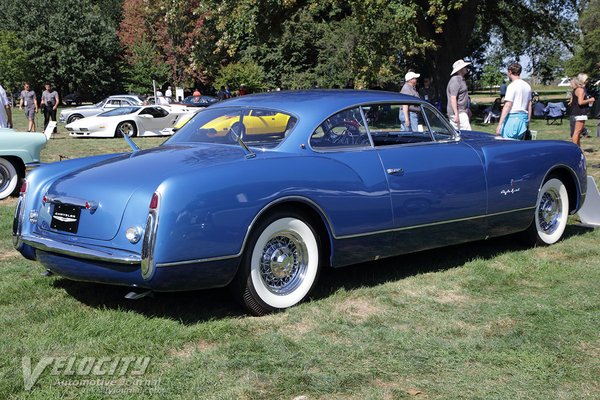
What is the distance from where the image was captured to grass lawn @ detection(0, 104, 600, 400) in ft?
11.3

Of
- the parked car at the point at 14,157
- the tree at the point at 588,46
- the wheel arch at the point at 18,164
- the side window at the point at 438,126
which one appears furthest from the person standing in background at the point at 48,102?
the tree at the point at 588,46

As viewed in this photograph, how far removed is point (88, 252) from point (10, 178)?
5925 millimetres

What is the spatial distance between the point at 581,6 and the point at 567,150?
25.1 meters

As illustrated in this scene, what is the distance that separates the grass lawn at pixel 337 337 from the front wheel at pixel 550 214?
69 cm

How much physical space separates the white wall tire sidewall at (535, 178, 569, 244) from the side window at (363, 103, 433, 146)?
136 cm

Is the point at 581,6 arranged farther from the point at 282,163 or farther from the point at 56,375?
the point at 56,375

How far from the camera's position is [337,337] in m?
4.18

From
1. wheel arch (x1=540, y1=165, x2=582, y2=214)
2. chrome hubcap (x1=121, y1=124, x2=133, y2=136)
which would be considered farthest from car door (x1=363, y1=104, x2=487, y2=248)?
chrome hubcap (x1=121, y1=124, x2=133, y2=136)

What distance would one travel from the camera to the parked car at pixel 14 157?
940 centimetres

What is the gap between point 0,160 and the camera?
31.0 feet

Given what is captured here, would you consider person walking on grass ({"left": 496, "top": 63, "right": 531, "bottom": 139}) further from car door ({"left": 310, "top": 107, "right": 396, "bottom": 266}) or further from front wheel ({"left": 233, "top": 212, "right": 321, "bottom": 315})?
front wheel ({"left": 233, "top": 212, "right": 321, "bottom": 315})

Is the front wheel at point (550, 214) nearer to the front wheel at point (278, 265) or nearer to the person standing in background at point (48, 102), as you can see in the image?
the front wheel at point (278, 265)

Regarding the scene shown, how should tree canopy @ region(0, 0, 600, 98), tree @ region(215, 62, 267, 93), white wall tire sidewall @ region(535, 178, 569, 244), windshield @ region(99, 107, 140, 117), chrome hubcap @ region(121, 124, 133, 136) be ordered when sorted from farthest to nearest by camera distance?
tree @ region(215, 62, 267, 93) < tree canopy @ region(0, 0, 600, 98) < windshield @ region(99, 107, 140, 117) < chrome hubcap @ region(121, 124, 133, 136) < white wall tire sidewall @ region(535, 178, 569, 244)

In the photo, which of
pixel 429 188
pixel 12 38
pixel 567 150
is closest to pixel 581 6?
pixel 567 150
